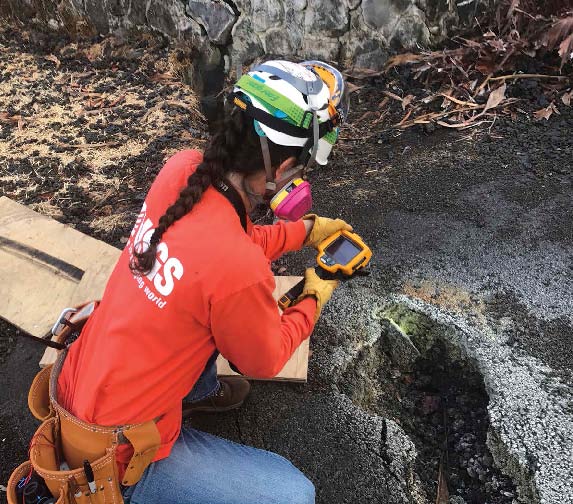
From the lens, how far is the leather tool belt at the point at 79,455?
1.86m

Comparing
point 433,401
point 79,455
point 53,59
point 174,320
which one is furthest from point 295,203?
point 53,59

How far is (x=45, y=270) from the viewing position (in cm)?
365

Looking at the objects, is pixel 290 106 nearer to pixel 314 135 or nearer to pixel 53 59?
pixel 314 135

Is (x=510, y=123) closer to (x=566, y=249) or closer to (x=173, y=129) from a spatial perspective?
(x=566, y=249)

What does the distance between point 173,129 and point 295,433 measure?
3389mm

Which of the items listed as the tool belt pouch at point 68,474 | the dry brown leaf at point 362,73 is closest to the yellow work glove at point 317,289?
the tool belt pouch at point 68,474

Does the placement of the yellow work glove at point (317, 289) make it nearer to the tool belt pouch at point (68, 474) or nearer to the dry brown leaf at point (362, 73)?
the tool belt pouch at point (68, 474)

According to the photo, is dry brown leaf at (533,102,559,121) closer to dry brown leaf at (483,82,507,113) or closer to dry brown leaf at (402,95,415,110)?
dry brown leaf at (483,82,507,113)

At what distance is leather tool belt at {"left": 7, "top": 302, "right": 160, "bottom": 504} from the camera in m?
1.86

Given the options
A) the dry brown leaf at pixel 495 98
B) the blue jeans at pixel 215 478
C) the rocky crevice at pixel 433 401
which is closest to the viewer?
the blue jeans at pixel 215 478

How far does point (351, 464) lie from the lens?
8.52 ft

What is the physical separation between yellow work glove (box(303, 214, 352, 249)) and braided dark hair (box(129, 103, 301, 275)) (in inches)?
35.6

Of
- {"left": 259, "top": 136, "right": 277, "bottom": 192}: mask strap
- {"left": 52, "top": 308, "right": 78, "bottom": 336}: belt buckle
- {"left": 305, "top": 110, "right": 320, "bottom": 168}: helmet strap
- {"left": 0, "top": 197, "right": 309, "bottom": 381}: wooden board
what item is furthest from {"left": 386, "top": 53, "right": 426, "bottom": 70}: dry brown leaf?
{"left": 52, "top": 308, "right": 78, "bottom": 336}: belt buckle

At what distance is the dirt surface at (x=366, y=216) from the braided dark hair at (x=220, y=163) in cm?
138
